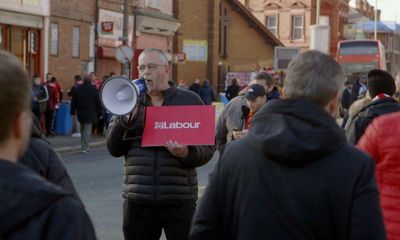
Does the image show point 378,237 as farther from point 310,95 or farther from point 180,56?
point 180,56

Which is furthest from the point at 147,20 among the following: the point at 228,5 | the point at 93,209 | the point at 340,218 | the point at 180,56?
the point at 340,218

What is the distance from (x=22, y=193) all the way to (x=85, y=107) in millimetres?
18369

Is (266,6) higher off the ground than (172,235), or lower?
higher

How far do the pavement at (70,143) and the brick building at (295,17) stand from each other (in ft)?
150

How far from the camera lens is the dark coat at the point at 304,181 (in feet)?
10.8

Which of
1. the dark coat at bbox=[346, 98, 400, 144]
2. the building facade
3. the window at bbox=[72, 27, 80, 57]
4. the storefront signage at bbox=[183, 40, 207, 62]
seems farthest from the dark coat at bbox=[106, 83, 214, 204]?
the storefront signage at bbox=[183, 40, 207, 62]

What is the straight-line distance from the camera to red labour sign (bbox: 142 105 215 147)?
5.68m

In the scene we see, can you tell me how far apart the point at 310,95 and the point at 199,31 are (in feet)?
144

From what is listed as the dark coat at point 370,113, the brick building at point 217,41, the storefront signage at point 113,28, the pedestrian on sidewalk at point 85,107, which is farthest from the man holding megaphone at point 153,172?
the brick building at point 217,41

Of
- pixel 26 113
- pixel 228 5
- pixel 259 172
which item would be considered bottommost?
pixel 259 172

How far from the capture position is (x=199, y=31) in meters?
46.9

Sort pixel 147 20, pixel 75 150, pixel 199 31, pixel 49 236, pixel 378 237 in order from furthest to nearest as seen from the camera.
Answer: pixel 199 31 < pixel 147 20 < pixel 75 150 < pixel 378 237 < pixel 49 236

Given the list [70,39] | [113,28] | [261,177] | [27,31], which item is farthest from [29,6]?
[261,177]

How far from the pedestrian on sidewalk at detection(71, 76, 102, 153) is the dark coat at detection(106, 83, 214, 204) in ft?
48.7
